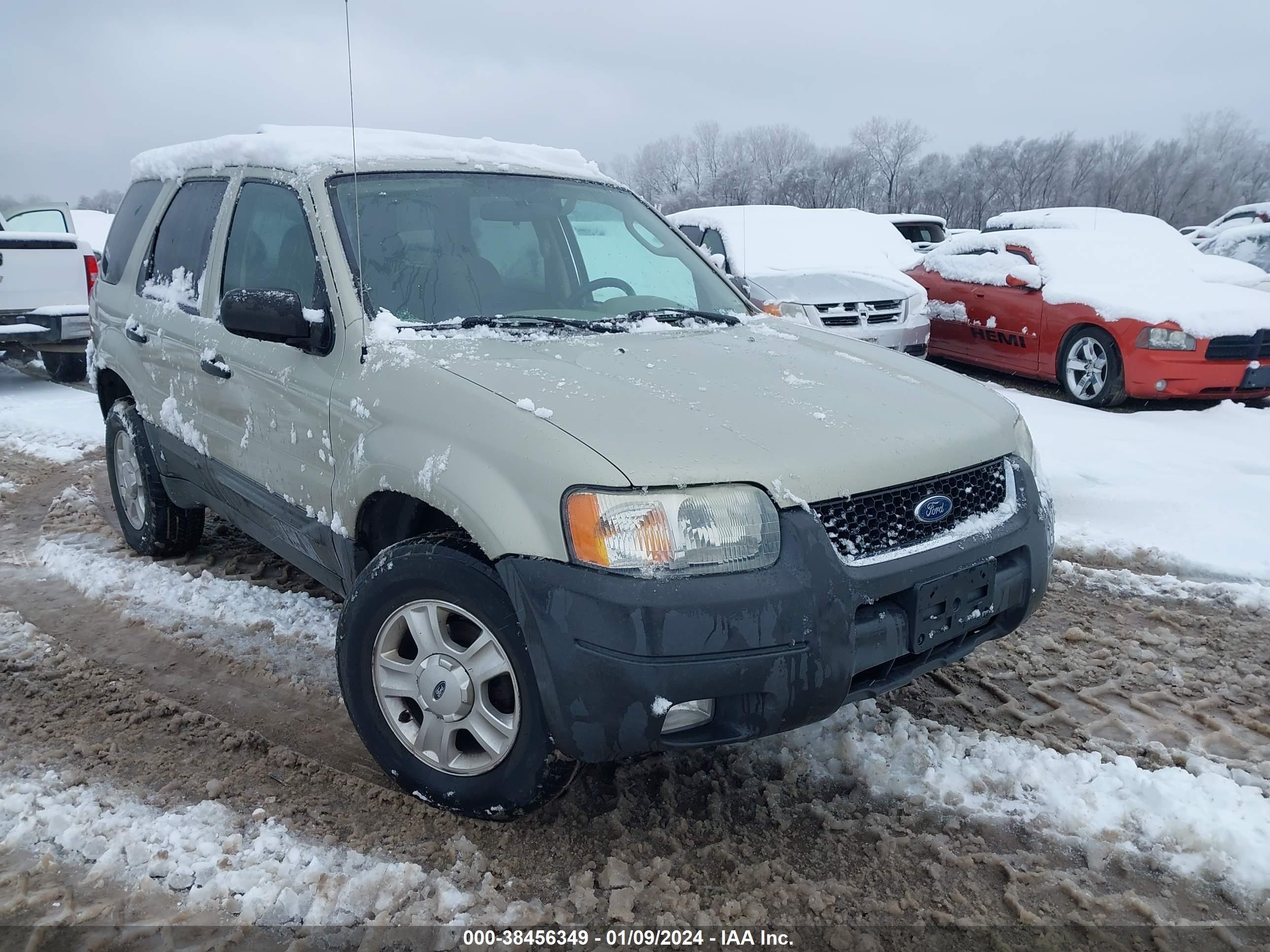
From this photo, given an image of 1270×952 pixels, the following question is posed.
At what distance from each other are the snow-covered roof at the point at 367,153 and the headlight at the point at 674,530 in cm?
177

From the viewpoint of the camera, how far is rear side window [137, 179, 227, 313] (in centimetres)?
365

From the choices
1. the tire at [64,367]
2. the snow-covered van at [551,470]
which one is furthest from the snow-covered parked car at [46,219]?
the snow-covered van at [551,470]

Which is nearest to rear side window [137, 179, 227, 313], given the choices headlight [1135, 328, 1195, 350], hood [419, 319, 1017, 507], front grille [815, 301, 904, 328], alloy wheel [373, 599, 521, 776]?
hood [419, 319, 1017, 507]

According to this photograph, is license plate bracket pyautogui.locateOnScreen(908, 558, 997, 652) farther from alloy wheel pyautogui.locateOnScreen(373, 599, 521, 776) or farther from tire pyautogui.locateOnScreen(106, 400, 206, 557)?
tire pyautogui.locateOnScreen(106, 400, 206, 557)

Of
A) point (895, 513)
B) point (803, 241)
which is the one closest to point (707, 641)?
point (895, 513)

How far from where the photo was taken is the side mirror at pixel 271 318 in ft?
8.71

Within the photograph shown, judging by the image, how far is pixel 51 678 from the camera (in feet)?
11.0

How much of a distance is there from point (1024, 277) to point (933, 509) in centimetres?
698

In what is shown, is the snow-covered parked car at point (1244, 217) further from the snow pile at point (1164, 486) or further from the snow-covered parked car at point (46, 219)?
the snow-covered parked car at point (46, 219)

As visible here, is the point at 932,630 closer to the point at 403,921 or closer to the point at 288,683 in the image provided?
the point at 403,921

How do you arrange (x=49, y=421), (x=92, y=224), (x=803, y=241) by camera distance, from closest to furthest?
(x=49, y=421) < (x=803, y=241) < (x=92, y=224)

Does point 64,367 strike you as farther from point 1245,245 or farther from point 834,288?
point 1245,245

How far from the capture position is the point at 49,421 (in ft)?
24.8

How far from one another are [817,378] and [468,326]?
109 cm
